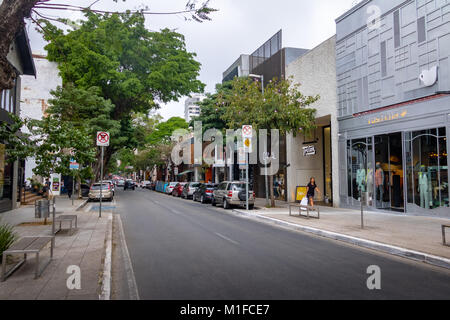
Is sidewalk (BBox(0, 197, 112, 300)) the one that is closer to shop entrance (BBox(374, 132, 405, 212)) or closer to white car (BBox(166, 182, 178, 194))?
shop entrance (BBox(374, 132, 405, 212))

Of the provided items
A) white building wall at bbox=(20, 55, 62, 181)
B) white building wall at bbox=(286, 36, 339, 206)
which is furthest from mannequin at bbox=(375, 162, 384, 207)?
white building wall at bbox=(20, 55, 62, 181)

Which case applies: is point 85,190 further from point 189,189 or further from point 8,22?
point 8,22

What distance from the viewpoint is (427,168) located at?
1436cm

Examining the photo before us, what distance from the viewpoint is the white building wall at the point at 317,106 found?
783 inches

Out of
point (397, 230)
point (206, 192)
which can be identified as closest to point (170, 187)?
point (206, 192)

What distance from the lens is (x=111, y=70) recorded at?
2627cm

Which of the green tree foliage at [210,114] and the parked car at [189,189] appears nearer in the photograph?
the green tree foliage at [210,114]

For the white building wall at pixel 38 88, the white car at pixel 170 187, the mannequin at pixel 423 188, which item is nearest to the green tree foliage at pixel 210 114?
the white car at pixel 170 187

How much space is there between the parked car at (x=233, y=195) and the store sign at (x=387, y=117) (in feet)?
25.5

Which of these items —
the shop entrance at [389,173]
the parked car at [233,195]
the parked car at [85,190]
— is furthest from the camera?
the parked car at [85,190]

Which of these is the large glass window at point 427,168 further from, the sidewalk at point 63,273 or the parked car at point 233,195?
the sidewalk at point 63,273

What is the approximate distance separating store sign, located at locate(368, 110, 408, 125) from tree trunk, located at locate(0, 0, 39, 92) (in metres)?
15.1
